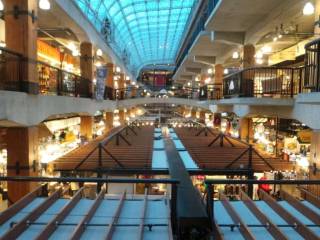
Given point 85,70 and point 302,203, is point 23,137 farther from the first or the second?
point 85,70

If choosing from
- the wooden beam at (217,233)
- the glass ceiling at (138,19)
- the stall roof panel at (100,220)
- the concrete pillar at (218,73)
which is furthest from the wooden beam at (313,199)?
the concrete pillar at (218,73)

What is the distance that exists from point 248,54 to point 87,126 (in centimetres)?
911

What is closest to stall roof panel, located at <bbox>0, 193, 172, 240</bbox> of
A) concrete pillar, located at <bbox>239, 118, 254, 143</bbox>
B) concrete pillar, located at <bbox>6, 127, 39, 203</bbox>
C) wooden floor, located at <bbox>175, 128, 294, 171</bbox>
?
concrete pillar, located at <bbox>6, 127, 39, 203</bbox>

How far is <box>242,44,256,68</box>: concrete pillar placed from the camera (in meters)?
16.3

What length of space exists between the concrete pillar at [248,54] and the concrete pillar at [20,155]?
431 inches

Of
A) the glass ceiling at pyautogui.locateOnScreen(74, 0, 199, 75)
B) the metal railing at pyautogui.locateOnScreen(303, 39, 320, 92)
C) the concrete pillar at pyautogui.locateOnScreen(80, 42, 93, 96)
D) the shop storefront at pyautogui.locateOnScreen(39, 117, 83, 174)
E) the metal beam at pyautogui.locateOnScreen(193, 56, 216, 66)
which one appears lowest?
the shop storefront at pyautogui.locateOnScreen(39, 117, 83, 174)

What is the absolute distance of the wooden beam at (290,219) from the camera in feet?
14.7

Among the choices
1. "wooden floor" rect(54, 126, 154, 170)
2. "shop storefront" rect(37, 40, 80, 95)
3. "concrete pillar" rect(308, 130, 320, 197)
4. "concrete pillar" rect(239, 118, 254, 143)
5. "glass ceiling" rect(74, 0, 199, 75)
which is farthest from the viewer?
"glass ceiling" rect(74, 0, 199, 75)

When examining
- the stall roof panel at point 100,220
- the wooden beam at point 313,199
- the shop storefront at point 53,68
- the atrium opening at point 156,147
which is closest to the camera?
the stall roof panel at point 100,220

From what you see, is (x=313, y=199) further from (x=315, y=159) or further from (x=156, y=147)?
(x=156, y=147)

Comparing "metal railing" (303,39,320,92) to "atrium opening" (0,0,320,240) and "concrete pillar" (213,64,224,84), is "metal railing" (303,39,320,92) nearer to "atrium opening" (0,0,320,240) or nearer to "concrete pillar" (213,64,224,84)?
"atrium opening" (0,0,320,240)

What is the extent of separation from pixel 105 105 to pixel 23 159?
38.2 feet

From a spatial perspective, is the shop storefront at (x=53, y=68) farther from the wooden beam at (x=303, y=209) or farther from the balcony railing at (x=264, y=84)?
the wooden beam at (x=303, y=209)

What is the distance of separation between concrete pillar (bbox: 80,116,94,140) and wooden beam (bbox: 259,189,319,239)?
43.7ft
